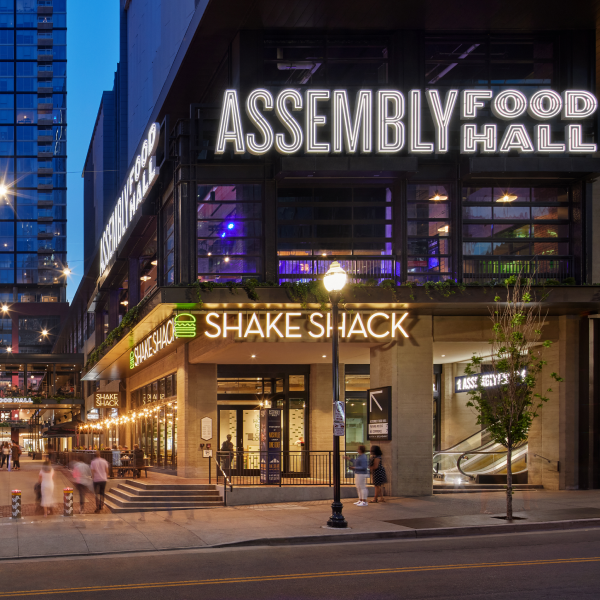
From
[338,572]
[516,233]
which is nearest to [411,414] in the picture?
[516,233]

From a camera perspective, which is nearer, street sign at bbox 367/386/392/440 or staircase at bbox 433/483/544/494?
street sign at bbox 367/386/392/440

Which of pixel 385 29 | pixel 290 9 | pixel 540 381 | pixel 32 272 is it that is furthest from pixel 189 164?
pixel 32 272

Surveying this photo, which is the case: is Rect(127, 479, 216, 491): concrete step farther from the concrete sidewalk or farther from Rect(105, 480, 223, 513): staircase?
the concrete sidewalk

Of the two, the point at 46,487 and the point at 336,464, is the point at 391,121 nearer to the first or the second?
the point at 336,464

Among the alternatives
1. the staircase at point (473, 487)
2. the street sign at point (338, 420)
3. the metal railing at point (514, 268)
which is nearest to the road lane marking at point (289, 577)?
the street sign at point (338, 420)

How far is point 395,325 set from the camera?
79.8 ft

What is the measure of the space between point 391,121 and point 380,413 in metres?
9.00

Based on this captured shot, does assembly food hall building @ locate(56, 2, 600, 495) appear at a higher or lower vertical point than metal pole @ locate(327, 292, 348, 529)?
higher

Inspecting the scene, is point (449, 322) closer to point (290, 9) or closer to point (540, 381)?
point (540, 381)

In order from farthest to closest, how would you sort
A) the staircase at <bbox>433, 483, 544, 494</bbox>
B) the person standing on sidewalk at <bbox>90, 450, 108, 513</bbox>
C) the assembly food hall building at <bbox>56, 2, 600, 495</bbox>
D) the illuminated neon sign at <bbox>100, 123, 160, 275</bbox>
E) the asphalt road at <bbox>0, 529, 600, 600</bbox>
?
1. the illuminated neon sign at <bbox>100, 123, 160, 275</bbox>
2. the staircase at <bbox>433, 483, 544, 494</bbox>
3. the assembly food hall building at <bbox>56, 2, 600, 495</bbox>
4. the person standing on sidewalk at <bbox>90, 450, 108, 513</bbox>
5. the asphalt road at <bbox>0, 529, 600, 600</bbox>

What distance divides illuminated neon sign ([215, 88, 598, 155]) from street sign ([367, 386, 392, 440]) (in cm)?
748

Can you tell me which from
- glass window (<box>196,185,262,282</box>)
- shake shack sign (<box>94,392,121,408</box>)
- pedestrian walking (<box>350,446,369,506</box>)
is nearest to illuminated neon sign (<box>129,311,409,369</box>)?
glass window (<box>196,185,262,282</box>)

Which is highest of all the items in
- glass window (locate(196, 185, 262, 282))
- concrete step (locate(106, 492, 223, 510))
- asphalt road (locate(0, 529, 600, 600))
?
glass window (locate(196, 185, 262, 282))

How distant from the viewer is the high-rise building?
16462cm
